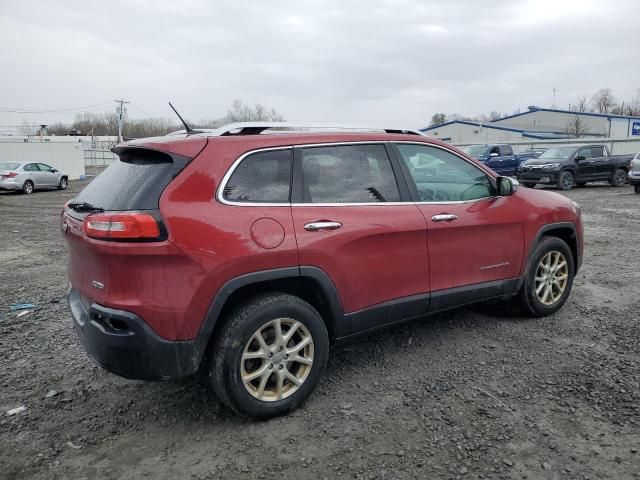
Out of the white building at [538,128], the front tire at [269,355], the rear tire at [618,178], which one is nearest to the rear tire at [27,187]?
the front tire at [269,355]

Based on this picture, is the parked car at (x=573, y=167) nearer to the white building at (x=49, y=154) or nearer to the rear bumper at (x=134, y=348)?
the rear bumper at (x=134, y=348)

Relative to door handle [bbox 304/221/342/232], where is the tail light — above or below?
above

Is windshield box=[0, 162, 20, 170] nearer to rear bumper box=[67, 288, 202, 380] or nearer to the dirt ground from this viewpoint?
the dirt ground

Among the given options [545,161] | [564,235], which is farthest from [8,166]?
[564,235]

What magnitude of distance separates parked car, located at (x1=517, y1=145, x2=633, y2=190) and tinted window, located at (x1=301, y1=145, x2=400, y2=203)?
16659 mm

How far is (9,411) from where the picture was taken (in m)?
3.28

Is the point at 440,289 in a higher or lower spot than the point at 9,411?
higher

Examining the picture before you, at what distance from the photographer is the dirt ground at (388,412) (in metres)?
2.66

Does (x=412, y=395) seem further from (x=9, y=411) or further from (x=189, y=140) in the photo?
(x=9, y=411)

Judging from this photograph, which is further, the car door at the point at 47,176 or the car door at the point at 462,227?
the car door at the point at 47,176

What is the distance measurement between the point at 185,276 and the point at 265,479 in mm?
1134

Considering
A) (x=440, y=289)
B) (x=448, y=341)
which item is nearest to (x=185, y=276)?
(x=440, y=289)

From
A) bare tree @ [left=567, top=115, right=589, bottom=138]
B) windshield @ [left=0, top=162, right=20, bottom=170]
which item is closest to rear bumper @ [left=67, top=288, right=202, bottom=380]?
windshield @ [left=0, top=162, right=20, bottom=170]

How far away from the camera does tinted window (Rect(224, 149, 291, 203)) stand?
2996 mm
